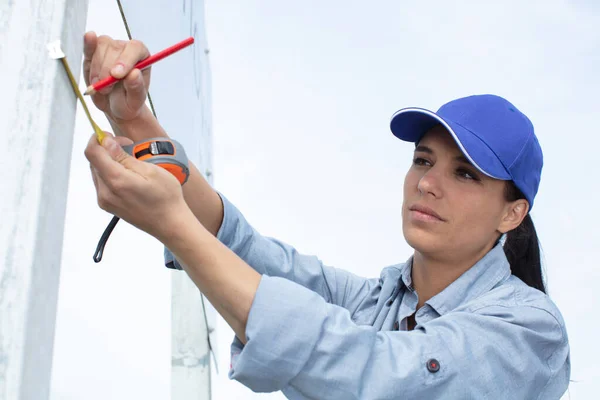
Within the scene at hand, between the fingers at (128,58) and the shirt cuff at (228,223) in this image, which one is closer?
the fingers at (128,58)

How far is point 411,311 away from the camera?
59.1 inches

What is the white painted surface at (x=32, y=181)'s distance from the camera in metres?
0.63

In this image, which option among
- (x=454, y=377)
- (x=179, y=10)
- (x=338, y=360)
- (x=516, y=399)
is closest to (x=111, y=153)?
(x=338, y=360)

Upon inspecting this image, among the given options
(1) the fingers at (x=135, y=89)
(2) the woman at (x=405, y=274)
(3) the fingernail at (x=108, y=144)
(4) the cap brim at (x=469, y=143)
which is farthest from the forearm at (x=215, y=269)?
(4) the cap brim at (x=469, y=143)

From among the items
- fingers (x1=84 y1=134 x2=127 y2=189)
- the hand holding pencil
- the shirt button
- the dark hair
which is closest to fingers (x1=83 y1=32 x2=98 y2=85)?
the hand holding pencil

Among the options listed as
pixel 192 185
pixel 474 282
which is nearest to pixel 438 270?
pixel 474 282

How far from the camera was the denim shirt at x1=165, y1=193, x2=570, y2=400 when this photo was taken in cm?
97

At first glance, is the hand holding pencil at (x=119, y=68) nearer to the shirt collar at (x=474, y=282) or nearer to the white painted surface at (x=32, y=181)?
the white painted surface at (x=32, y=181)

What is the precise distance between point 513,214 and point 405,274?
0.26 meters

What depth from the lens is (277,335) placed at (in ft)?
3.15

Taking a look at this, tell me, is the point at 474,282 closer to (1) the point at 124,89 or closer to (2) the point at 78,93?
(1) the point at 124,89

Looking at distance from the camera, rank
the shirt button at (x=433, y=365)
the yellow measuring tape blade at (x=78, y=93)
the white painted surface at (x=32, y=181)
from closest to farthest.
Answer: the white painted surface at (x=32, y=181) < the yellow measuring tape blade at (x=78, y=93) < the shirt button at (x=433, y=365)

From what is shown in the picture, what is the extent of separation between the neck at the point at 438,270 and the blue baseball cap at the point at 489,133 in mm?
182

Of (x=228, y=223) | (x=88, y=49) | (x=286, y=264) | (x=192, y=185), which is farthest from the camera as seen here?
(x=286, y=264)
